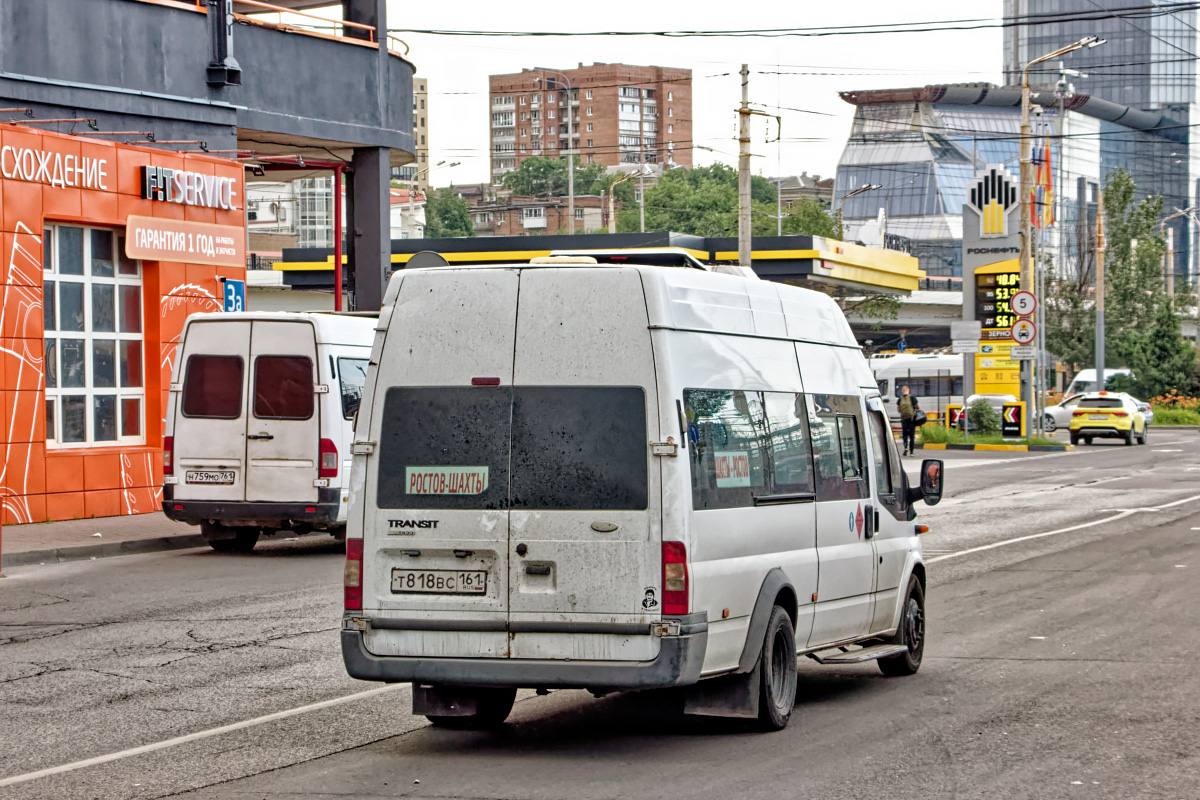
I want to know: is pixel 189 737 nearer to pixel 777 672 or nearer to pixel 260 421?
pixel 777 672

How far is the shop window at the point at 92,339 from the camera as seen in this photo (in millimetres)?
19359

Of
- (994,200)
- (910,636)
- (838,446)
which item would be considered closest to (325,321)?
(910,636)

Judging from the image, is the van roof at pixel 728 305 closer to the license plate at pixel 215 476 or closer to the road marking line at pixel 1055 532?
the road marking line at pixel 1055 532

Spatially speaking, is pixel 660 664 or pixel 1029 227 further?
pixel 1029 227

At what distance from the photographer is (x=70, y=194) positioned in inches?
755

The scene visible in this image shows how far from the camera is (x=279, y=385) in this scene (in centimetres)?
1603

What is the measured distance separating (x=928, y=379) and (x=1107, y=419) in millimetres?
22676

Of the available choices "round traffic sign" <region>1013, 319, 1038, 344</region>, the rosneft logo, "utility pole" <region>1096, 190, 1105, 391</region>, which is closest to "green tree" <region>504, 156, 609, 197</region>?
"utility pole" <region>1096, 190, 1105, 391</region>

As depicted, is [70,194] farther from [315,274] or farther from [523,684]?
[315,274]

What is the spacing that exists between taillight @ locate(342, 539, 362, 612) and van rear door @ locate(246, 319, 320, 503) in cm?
890

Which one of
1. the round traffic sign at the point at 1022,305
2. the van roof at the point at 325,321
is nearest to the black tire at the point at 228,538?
the van roof at the point at 325,321

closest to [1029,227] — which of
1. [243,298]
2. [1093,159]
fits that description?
[243,298]

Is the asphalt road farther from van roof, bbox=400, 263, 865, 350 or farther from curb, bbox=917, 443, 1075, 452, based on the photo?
curb, bbox=917, 443, 1075, 452

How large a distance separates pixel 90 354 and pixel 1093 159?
150880 mm
